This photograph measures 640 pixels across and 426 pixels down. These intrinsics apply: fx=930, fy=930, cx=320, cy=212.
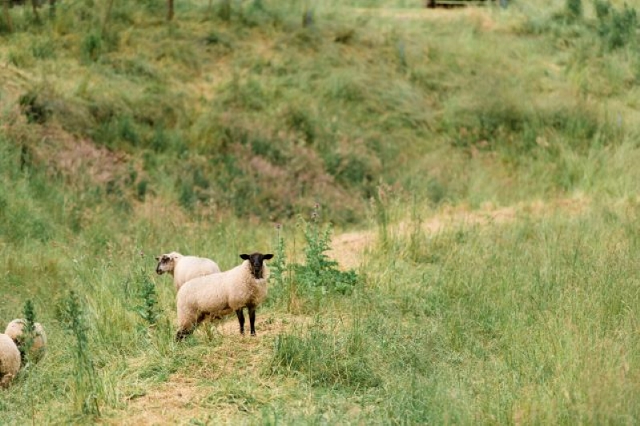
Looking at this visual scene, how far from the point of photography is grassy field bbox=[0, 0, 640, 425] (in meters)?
6.46

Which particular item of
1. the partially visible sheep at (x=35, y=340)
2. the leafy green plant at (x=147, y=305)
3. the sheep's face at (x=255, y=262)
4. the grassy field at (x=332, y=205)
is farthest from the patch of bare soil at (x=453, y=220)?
the partially visible sheep at (x=35, y=340)

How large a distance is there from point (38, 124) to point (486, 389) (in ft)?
34.5

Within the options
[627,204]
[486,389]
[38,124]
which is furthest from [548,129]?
[486,389]

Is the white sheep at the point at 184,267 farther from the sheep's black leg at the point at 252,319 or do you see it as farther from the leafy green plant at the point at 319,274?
the leafy green plant at the point at 319,274

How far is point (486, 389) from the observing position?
6168 millimetres

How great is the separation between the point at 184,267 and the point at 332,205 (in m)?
7.27

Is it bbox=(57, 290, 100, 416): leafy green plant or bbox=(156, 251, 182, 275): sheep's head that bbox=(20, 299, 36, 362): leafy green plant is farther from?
bbox=(156, 251, 182, 275): sheep's head

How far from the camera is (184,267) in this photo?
26.4 feet

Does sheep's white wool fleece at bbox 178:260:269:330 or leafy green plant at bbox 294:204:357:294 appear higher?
sheep's white wool fleece at bbox 178:260:269:330

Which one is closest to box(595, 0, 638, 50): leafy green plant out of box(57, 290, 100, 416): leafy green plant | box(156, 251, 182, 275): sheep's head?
box(156, 251, 182, 275): sheep's head

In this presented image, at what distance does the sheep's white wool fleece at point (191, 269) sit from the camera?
7.91m

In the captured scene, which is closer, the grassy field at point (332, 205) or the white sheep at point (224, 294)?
the grassy field at point (332, 205)

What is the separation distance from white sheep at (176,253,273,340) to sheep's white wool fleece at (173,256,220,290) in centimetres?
46

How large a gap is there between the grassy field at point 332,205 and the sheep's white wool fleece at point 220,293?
189mm
